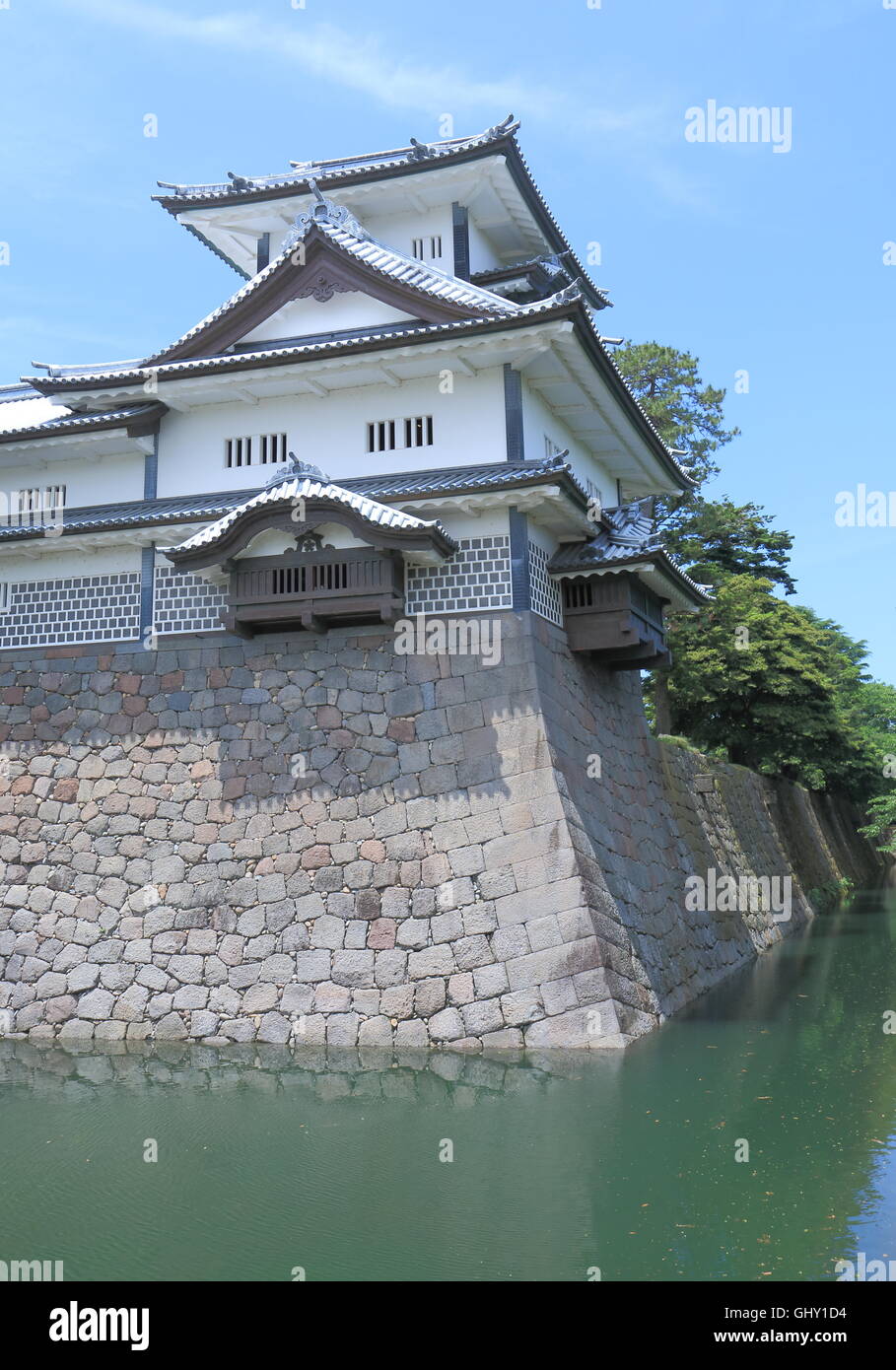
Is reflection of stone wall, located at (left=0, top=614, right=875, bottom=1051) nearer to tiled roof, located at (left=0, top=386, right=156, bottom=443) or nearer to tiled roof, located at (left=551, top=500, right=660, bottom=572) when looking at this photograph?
tiled roof, located at (left=551, top=500, right=660, bottom=572)

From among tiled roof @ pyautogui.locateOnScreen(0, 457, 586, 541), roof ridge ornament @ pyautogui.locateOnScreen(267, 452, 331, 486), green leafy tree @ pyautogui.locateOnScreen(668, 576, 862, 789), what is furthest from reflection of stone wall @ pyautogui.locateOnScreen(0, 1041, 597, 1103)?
green leafy tree @ pyautogui.locateOnScreen(668, 576, 862, 789)

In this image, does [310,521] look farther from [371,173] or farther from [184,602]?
[371,173]

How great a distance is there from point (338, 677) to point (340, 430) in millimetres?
2929

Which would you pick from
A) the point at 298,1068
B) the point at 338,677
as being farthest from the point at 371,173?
the point at 298,1068

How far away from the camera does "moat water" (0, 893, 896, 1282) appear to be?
5371 millimetres

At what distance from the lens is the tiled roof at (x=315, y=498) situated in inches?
414

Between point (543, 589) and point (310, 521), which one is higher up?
point (310, 521)

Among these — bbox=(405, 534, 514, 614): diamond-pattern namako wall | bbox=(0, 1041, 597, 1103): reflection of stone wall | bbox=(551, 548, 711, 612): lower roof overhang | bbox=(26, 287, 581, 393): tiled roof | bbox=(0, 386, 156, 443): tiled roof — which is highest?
bbox=(26, 287, 581, 393): tiled roof

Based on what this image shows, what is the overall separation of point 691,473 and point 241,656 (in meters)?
16.3

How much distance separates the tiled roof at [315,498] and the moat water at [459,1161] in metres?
4.88

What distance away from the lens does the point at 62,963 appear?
1120 cm

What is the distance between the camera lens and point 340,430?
12336 millimetres

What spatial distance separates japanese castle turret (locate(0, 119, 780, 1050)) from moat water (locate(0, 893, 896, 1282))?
779mm

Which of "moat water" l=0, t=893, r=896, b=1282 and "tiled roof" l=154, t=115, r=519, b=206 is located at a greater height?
"tiled roof" l=154, t=115, r=519, b=206
